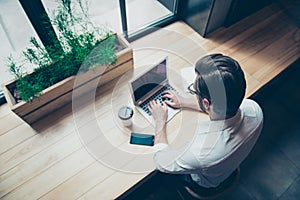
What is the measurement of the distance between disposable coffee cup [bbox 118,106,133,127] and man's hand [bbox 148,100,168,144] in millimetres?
118

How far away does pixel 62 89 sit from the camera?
1.30m

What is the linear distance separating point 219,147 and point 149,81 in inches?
19.8

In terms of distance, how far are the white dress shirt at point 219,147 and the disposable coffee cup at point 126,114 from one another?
278 mm

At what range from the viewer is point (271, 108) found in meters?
1.99

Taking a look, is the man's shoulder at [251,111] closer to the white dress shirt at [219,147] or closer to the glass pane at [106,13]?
the white dress shirt at [219,147]

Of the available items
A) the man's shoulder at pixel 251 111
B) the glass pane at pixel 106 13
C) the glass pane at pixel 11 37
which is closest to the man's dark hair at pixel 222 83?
the man's shoulder at pixel 251 111

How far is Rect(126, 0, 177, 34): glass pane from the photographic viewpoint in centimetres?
178

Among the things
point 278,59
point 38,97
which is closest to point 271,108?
point 278,59

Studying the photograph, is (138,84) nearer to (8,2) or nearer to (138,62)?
(138,62)

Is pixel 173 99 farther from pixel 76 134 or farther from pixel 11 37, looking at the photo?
pixel 11 37

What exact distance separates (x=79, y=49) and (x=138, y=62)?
Answer: 410 millimetres

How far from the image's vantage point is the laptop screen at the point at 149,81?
49.1 inches


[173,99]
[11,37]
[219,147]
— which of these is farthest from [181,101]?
[11,37]

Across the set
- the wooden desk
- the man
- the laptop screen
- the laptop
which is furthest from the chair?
the laptop screen
